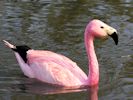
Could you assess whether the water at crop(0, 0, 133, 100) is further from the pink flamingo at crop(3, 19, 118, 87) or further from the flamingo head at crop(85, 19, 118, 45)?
the flamingo head at crop(85, 19, 118, 45)

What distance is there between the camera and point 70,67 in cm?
958

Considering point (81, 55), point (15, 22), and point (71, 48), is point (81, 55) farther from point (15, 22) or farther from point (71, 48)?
point (15, 22)

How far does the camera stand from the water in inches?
360

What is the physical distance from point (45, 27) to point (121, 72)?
2914 mm

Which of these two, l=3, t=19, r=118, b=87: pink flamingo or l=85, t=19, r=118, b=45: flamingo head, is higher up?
l=85, t=19, r=118, b=45: flamingo head

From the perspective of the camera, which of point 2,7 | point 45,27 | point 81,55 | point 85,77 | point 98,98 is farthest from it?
point 2,7

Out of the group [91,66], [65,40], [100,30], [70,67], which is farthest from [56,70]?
[65,40]

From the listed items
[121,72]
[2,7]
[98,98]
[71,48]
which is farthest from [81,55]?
[2,7]

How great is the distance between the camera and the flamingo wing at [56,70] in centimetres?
943

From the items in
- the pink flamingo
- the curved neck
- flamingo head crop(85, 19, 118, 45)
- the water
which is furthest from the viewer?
the curved neck

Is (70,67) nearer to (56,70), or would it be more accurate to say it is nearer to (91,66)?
(56,70)

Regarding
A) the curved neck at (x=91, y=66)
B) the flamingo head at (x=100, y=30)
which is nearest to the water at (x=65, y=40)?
the curved neck at (x=91, y=66)

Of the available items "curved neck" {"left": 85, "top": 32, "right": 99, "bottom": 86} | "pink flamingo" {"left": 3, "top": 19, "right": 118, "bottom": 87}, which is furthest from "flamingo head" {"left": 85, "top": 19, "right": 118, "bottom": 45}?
"curved neck" {"left": 85, "top": 32, "right": 99, "bottom": 86}

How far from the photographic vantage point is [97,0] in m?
15.0
